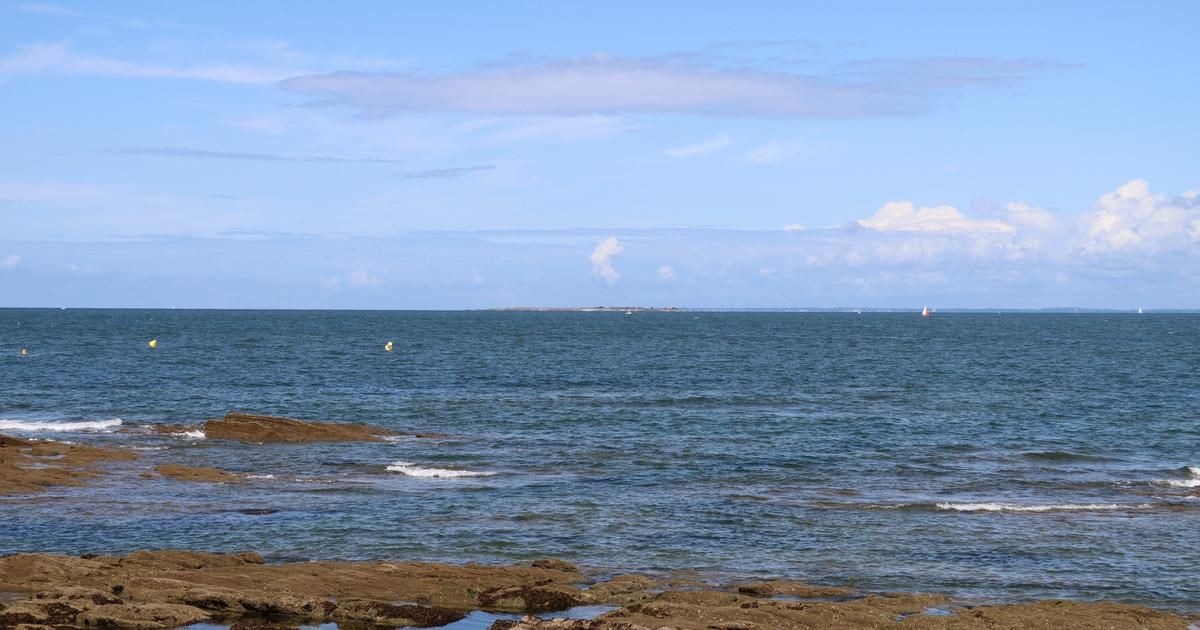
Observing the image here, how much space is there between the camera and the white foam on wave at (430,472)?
42.6 metres

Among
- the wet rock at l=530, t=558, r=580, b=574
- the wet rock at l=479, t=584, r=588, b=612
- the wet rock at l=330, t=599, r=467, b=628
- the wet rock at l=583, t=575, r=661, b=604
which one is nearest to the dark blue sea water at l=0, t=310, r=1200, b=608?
the wet rock at l=530, t=558, r=580, b=574

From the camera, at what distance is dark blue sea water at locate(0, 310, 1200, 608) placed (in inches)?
1183

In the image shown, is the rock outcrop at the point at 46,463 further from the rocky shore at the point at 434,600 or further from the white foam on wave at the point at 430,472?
the rocky shore at the point at 434,600

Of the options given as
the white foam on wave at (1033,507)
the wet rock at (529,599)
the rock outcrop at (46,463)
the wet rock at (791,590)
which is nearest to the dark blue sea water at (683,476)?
the white foam on wave at (1033,507)

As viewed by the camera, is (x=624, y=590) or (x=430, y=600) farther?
(x=624, y=590)

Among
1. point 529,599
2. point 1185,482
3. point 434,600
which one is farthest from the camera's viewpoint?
point 1185,482

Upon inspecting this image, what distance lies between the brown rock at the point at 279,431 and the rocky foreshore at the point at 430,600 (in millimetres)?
24423

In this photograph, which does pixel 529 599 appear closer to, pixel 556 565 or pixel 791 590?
pixel 556 565

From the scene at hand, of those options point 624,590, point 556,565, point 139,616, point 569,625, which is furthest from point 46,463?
point 569,625

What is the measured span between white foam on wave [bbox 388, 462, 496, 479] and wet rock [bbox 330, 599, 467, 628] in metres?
18.8

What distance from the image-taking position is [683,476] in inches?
1698

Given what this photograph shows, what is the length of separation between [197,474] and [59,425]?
20.4 meters

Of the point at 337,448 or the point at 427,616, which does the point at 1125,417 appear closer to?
Answer: the point at 337,448

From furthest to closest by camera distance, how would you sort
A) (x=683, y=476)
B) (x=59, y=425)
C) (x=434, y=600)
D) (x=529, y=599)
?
1. (x=59, y=425)
2. (x=683, y=476)
3. (x=434, y=600)
4. (x=529, y=599)
